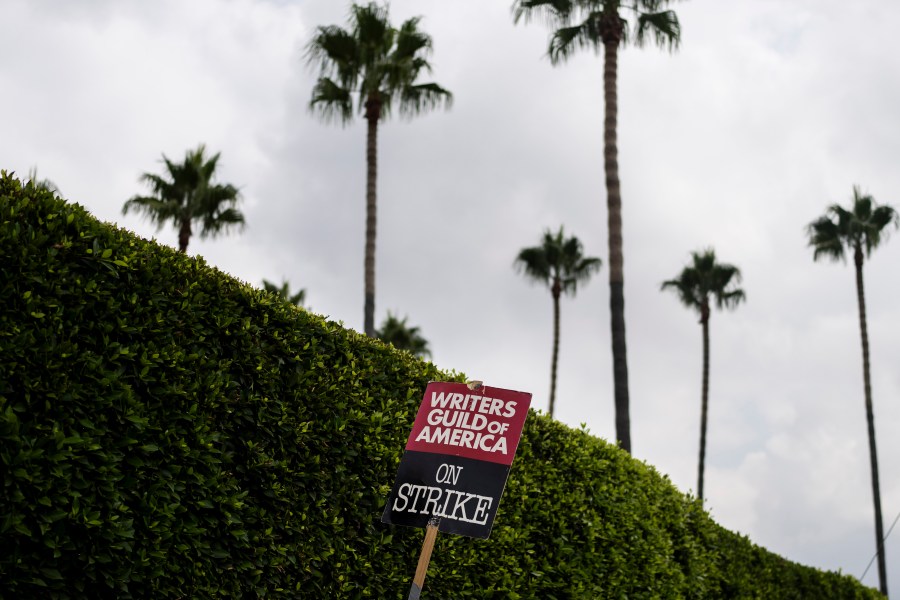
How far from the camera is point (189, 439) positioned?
5.88m

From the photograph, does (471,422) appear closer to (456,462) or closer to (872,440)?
(456,462)

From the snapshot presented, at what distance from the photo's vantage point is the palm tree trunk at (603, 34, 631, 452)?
673 inches

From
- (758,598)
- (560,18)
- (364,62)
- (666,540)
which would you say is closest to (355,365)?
(666,540)

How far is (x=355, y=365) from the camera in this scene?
738 centimetres

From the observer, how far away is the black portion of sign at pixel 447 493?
650 centimetres

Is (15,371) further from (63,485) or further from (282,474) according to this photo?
(282,474)

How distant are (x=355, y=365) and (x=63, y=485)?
2728 mm

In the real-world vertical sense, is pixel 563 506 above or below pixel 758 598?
below

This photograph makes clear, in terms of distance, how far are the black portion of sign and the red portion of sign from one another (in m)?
0.07

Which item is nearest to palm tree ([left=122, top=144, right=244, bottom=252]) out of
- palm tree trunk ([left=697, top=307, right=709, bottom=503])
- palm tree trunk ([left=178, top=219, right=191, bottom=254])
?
palm tree trunk ([left=178, top=219, right=191, bottom=254])

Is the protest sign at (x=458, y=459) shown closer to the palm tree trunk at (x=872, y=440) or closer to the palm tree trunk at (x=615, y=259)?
the palm tree trunk at (x=615, y=259)

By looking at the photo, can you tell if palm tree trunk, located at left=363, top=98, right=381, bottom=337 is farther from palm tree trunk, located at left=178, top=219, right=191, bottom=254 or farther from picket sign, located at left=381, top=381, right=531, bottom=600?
picket sign, located at left=381, top=381, right=531, bottom=600

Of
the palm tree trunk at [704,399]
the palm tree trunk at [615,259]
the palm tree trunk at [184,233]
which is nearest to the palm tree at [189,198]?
the palm tree trunk at [184,233]

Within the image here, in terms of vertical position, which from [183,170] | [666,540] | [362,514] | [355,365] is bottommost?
[362,514]
